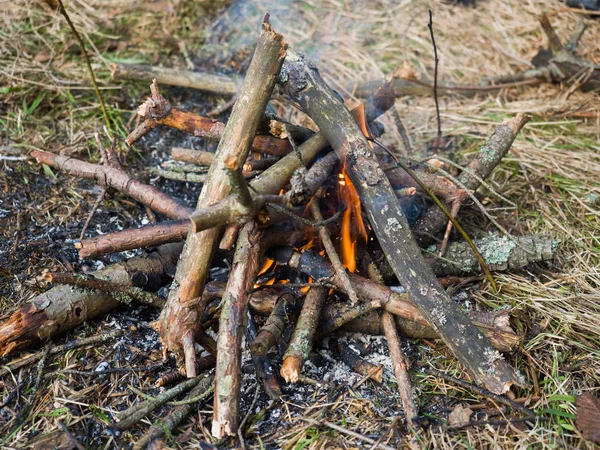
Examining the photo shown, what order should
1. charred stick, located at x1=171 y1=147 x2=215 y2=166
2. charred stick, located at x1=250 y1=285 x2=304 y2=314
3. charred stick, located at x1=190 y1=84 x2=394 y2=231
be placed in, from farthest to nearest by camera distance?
1. charred stick, located at x1=171 y1=147 x2=215 y2=166
2. charred stick, located at x1=250 y1=285 x2=304 y2=314
3. charred stick, located at x1=190 y1=84 x2=394 y2=231

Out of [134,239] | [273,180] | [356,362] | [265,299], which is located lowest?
[356,362]

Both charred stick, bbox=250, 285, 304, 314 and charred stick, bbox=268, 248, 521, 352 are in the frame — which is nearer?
charred stick, bbox=268, 248, 521, 352

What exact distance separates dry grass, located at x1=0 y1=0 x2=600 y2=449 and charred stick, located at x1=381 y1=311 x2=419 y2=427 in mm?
88

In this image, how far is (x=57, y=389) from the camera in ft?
7.75

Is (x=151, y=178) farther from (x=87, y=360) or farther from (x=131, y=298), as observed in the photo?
(x=87, y=360)

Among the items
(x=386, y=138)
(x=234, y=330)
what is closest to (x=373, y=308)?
(x=234, y=330)

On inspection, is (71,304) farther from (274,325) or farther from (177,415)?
(274,325)

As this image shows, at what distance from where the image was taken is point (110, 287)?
2.56 meters

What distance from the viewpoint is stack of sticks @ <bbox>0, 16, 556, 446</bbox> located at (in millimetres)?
2279

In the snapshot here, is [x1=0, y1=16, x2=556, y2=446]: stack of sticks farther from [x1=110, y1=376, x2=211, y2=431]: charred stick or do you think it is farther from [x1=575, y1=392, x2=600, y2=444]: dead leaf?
[x1=575, y1=392, x2=600, y2=444]: dead leaf

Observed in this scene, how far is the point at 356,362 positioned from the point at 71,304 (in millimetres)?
1397

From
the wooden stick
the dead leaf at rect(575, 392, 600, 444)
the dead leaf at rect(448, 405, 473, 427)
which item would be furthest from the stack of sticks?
the dead leaf at rect(575, 392, 600, 444)

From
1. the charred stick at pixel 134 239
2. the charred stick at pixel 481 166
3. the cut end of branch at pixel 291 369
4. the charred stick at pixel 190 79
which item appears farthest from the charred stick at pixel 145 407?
the charred stick at pixel 190 79

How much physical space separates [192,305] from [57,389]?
713mm
